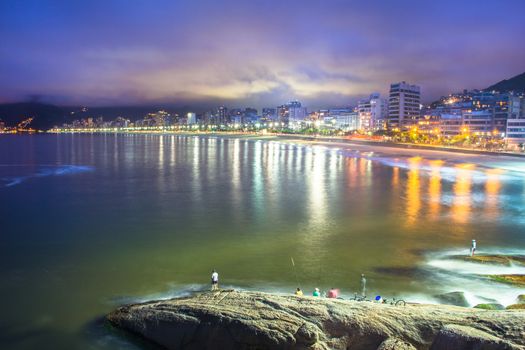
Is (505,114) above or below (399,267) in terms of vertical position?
above

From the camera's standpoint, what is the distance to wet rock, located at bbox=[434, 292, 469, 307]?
395 inches

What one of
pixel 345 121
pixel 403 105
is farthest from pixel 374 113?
pixel 345 121

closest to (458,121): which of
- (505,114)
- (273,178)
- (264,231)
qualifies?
(505,114)

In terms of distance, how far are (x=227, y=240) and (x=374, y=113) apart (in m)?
118

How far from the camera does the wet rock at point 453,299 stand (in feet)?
32.9

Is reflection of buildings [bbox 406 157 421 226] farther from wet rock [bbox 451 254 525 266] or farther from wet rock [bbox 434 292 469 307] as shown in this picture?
wet rock [bbox 434 292 469 307]

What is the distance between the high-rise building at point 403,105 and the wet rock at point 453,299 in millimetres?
99961

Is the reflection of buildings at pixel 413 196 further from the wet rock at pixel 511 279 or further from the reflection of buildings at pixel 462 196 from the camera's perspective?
the wet rock at pixel 511 279

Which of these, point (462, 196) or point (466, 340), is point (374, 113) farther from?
point (466, 340)

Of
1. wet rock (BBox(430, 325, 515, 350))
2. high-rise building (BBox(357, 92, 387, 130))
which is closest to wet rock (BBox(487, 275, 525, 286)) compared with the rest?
wet rock (BBox(430, 325, 515, 350))

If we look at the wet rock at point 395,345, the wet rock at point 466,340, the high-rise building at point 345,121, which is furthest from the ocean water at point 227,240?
the high-rise building at point 345,121

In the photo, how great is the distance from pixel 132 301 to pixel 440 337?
7.35 meters

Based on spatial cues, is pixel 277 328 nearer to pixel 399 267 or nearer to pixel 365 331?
pixel 365 331

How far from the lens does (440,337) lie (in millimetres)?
5832
